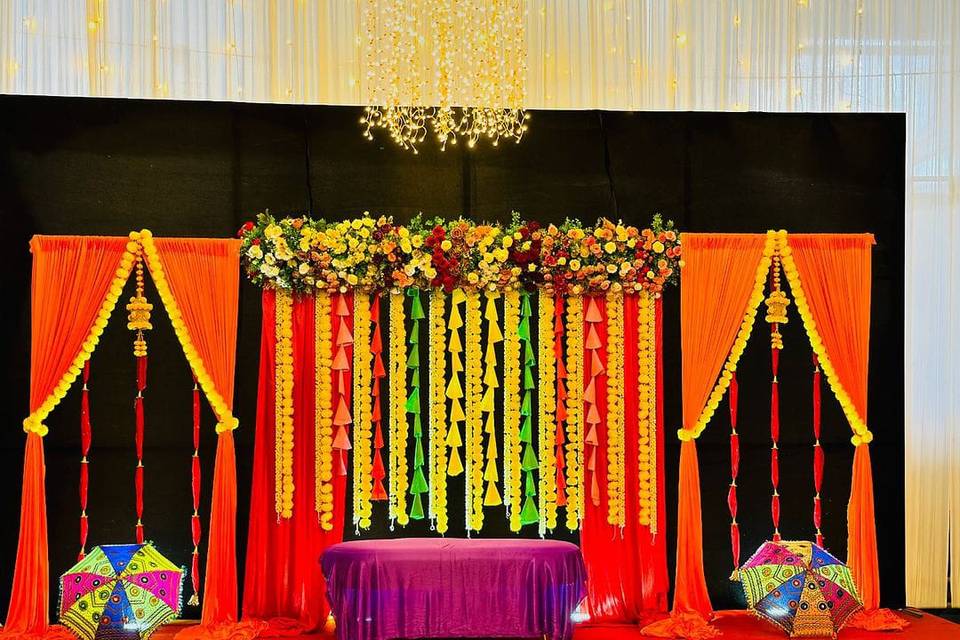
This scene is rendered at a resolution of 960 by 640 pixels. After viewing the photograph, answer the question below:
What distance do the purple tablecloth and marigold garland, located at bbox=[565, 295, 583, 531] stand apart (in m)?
0.58

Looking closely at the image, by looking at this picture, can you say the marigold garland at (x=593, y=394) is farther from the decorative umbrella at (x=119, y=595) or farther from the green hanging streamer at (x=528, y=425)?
the decorative umbrella at (x=119, y=595)

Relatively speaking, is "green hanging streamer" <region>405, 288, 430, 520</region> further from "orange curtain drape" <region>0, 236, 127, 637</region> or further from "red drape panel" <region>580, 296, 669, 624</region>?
"orange curtain drape" <region>0, 236, 127, 637</region>

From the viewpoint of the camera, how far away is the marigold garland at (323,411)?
225 inches

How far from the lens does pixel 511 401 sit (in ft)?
19.3

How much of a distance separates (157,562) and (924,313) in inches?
191

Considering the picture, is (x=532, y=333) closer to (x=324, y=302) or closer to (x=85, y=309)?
(x=324, y=302)

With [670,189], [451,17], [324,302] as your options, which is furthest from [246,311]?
[670,189]

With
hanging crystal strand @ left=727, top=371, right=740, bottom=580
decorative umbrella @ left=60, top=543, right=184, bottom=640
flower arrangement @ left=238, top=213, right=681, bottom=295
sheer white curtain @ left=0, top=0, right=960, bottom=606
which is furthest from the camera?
sheer white curtain @ left=0, top=0, right=960, bottom=606

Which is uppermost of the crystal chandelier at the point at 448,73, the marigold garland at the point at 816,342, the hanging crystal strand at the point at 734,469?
the crystal chandelier at the point at 448,73

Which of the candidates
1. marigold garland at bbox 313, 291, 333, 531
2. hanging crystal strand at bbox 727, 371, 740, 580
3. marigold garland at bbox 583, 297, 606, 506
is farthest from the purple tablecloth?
hanging crystal strand at bbox 727, 371, 740, 580

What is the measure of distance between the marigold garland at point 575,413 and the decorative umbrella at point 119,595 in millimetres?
2163

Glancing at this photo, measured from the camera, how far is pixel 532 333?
611 centimetres

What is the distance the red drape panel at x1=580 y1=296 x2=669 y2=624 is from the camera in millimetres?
5914

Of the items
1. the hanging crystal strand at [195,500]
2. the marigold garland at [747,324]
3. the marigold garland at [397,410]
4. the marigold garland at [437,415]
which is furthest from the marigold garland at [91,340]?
the marigold garland at [747,324]
